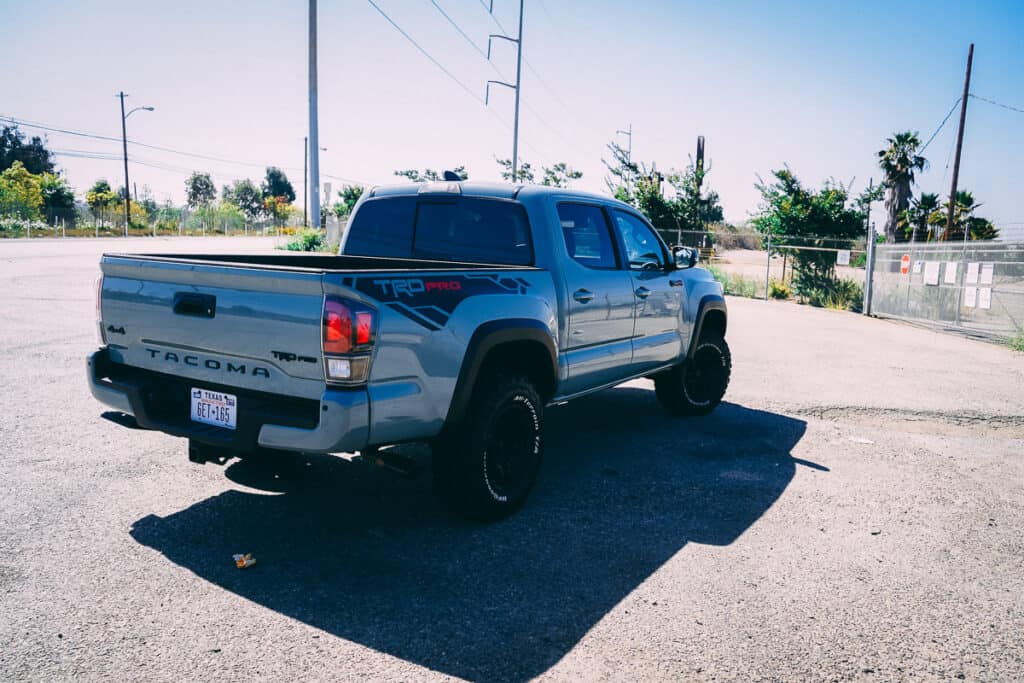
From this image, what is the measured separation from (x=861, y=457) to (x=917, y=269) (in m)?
13.1

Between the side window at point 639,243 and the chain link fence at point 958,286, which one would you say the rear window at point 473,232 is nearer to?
the side window at point 639,243

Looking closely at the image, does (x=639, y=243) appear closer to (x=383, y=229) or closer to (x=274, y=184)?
(x=383, y=229)

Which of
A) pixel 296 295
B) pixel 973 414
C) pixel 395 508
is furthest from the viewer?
pixel 973 414

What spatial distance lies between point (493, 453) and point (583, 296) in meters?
1.41

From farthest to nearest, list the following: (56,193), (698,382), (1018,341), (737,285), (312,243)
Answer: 1. (56,193)
2. (737,285)
3. (312,243)
4. (1018,341)
5. (698,382)

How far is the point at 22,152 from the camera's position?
73.8 meters

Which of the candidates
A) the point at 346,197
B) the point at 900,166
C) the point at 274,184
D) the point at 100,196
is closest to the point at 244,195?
the point at 274,184

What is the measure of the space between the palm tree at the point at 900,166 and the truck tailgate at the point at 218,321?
42.3m

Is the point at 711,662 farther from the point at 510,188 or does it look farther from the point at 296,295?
the point at 510,188

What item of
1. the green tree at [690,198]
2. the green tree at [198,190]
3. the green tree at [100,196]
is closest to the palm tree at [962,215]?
the green tree at [690,198]

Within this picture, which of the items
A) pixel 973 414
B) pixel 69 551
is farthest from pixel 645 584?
pixel 973 414

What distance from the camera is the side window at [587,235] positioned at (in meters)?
5.23

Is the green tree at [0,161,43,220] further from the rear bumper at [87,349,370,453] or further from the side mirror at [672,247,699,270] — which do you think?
the rear bumper at [87,349,370,453]

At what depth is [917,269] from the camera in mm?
17109
